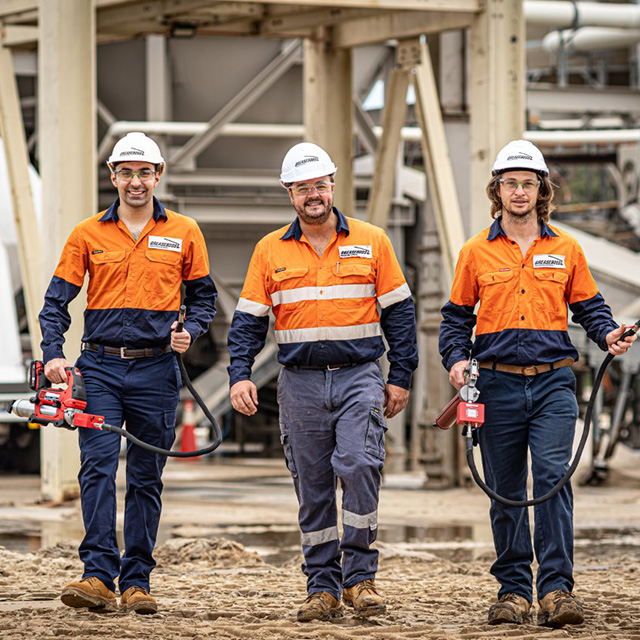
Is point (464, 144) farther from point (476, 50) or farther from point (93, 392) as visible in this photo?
point (93, 392)

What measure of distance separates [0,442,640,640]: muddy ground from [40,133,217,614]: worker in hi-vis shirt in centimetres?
42

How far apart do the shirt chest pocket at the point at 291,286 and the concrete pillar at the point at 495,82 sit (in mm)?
4949

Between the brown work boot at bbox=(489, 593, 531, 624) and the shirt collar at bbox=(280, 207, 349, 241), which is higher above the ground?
the shirt collar at bbox=(280, 207, 349, 241)

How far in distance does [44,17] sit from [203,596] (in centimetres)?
575

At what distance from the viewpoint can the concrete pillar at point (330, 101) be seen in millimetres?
12188

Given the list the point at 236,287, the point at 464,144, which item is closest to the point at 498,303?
the point at 464,144

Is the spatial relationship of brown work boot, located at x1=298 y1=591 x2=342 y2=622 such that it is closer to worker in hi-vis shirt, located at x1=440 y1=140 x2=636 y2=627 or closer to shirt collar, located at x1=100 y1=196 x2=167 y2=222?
worker in hi-vis shirt, located at x1=440 y1=140 x2=636 y2=627

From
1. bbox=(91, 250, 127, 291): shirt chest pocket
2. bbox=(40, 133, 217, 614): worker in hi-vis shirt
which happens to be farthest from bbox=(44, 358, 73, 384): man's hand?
bbox=(91, 250, 127, 291): shirt chest pocket

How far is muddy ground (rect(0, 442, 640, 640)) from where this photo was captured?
202 inches

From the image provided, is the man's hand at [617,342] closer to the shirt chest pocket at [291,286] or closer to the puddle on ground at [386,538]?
the shirt chest pocket at [291,286]

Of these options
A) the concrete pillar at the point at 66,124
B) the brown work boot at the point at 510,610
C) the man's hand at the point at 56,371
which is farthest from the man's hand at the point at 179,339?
the concrete pillar at the point at 66,124

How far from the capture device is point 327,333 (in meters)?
5.48

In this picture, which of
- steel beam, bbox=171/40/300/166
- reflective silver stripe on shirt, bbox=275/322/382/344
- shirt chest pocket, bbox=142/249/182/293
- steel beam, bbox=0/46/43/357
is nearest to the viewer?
reflective silver stripe on shirt, bbox=275/322/382/344

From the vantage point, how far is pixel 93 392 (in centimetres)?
559
